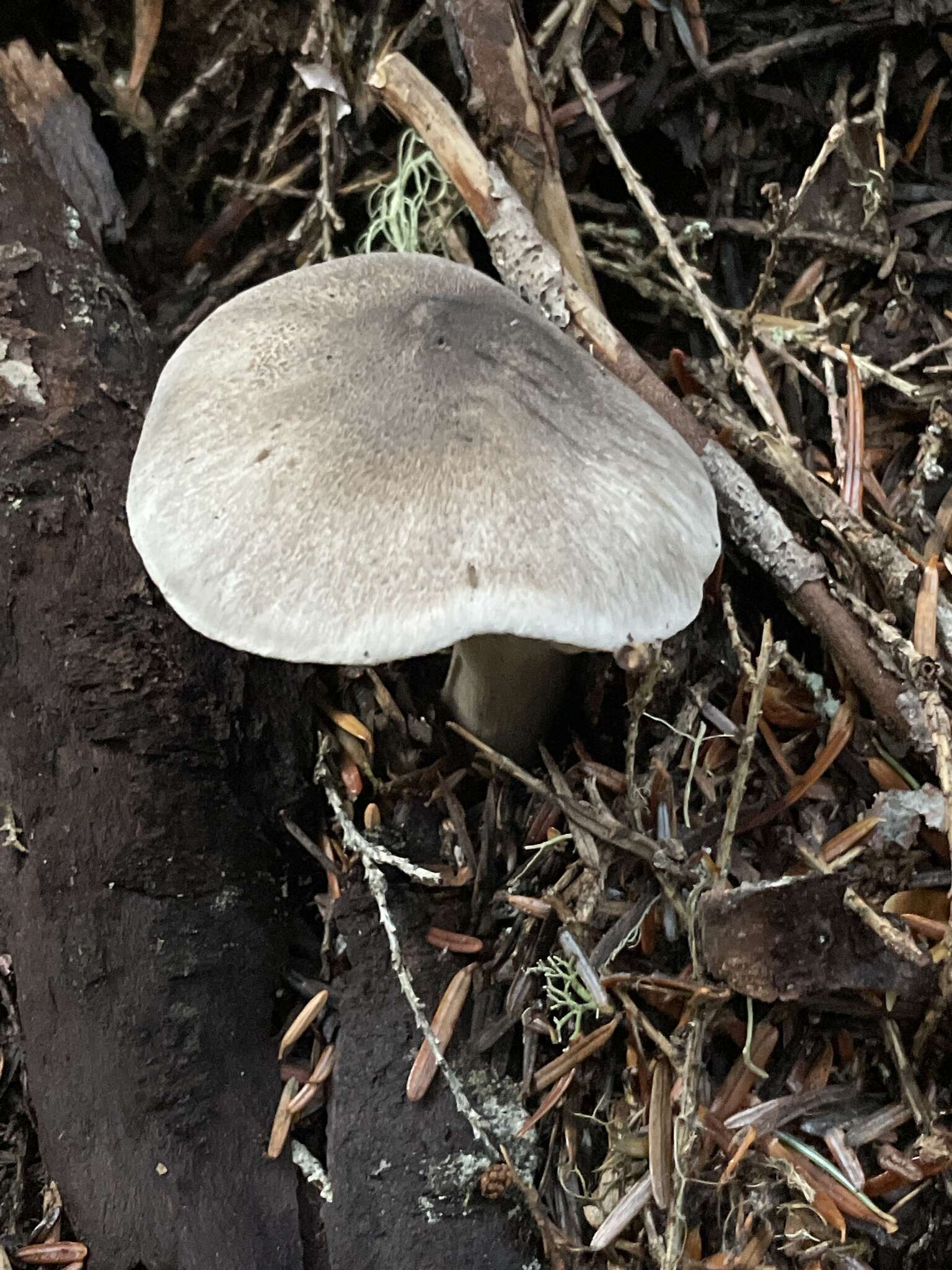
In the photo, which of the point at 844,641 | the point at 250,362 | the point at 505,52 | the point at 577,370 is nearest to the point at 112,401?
the point at 250,362

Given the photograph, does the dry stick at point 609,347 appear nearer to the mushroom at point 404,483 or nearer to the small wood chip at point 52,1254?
the mushroom at point 404,483

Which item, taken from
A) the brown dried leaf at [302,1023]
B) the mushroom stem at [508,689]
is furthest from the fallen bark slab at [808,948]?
the brown dried leaf at [302,1023]

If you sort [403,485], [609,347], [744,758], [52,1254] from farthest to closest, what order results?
[609,347] → [52,1254] → [744,758] → [403,485]

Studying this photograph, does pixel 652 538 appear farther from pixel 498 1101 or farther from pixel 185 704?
pixel 498 1101

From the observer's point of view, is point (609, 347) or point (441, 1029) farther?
point (609, 347)

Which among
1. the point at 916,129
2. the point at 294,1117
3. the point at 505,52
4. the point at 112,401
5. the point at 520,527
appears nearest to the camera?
the point at 520,527

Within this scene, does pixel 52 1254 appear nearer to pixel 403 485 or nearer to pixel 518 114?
pixel 403 485

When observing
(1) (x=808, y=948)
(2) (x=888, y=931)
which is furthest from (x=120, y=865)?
(2) (x=888, y=931)
